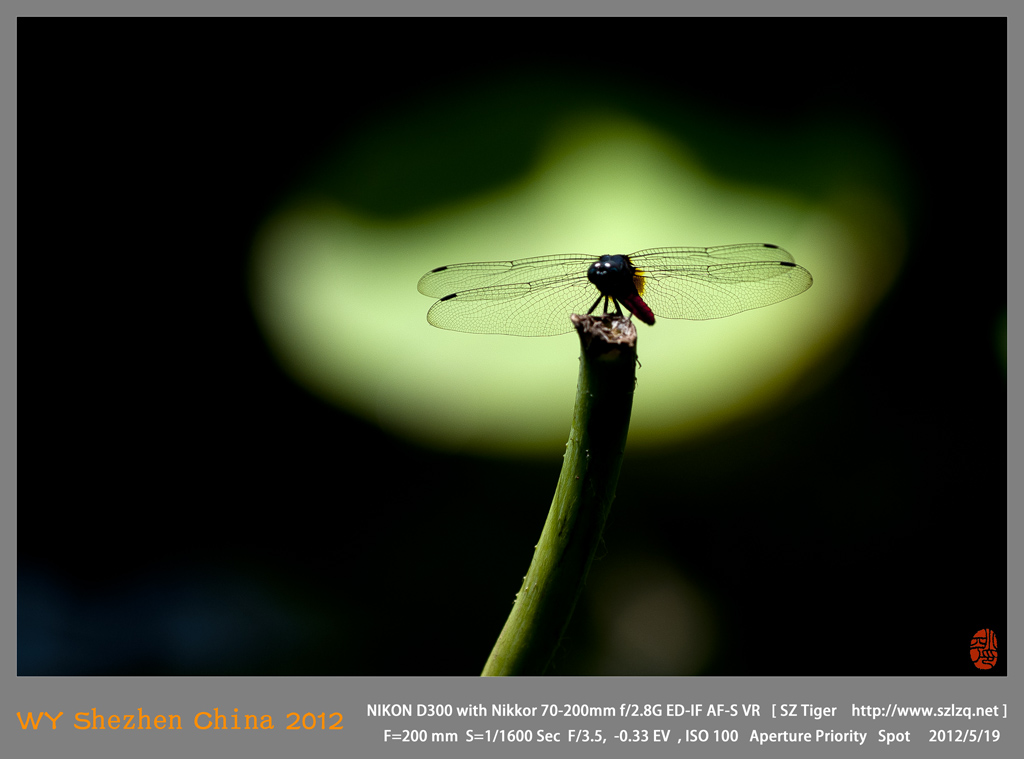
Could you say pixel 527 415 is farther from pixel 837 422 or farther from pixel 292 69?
pixel 292 69

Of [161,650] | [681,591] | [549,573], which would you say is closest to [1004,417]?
[681,591]

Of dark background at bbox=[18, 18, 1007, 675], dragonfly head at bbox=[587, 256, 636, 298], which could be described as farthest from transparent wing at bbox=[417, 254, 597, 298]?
dark background at bbox=[18, 18, 1007, 675]

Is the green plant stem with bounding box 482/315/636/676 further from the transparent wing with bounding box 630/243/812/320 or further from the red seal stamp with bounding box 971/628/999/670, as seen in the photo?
the red seal stamp with bounding box 971/628/999/670

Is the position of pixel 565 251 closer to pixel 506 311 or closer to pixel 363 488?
pixel 506 311

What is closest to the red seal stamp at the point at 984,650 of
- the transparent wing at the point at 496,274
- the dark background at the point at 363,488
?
the dark background at the point at 363,488

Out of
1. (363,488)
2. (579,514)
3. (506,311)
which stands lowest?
(363,488)

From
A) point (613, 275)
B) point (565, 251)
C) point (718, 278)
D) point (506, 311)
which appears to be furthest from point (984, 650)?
point (565, 251)

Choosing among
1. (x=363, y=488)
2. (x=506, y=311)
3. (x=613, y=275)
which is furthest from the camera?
(x=363, y=488)
